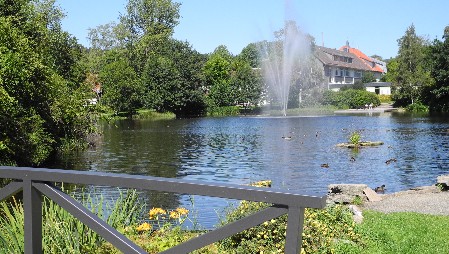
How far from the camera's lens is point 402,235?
8.39m

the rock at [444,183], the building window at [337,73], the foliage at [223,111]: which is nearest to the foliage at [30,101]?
the rock at [444,183]

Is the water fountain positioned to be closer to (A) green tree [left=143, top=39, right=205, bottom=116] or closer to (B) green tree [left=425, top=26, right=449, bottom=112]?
(A) green tree [left=143, top=39, right=205, bottom=116]

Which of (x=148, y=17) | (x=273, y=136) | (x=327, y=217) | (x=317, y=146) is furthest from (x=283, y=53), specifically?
(x=327, y=217)

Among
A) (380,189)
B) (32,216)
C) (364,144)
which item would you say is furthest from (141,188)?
(364,144)

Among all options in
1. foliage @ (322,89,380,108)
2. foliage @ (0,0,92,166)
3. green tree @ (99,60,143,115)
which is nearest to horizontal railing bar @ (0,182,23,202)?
foliage @ (0,0,92,166)

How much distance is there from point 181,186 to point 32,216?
105 centimetres

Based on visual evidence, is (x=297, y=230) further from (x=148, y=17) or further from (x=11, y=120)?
(x=148, y=17)

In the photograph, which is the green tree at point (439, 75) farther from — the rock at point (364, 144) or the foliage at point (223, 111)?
the rock at point (364, 144)

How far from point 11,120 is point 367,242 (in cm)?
1588

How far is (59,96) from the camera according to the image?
25281mm

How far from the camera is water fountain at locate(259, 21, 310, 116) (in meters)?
78.7

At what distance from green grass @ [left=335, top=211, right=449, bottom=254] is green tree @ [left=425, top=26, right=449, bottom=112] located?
68.4m

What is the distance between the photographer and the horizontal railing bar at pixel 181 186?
2213 mm

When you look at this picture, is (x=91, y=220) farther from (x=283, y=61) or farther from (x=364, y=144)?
(x=283, y=61)
